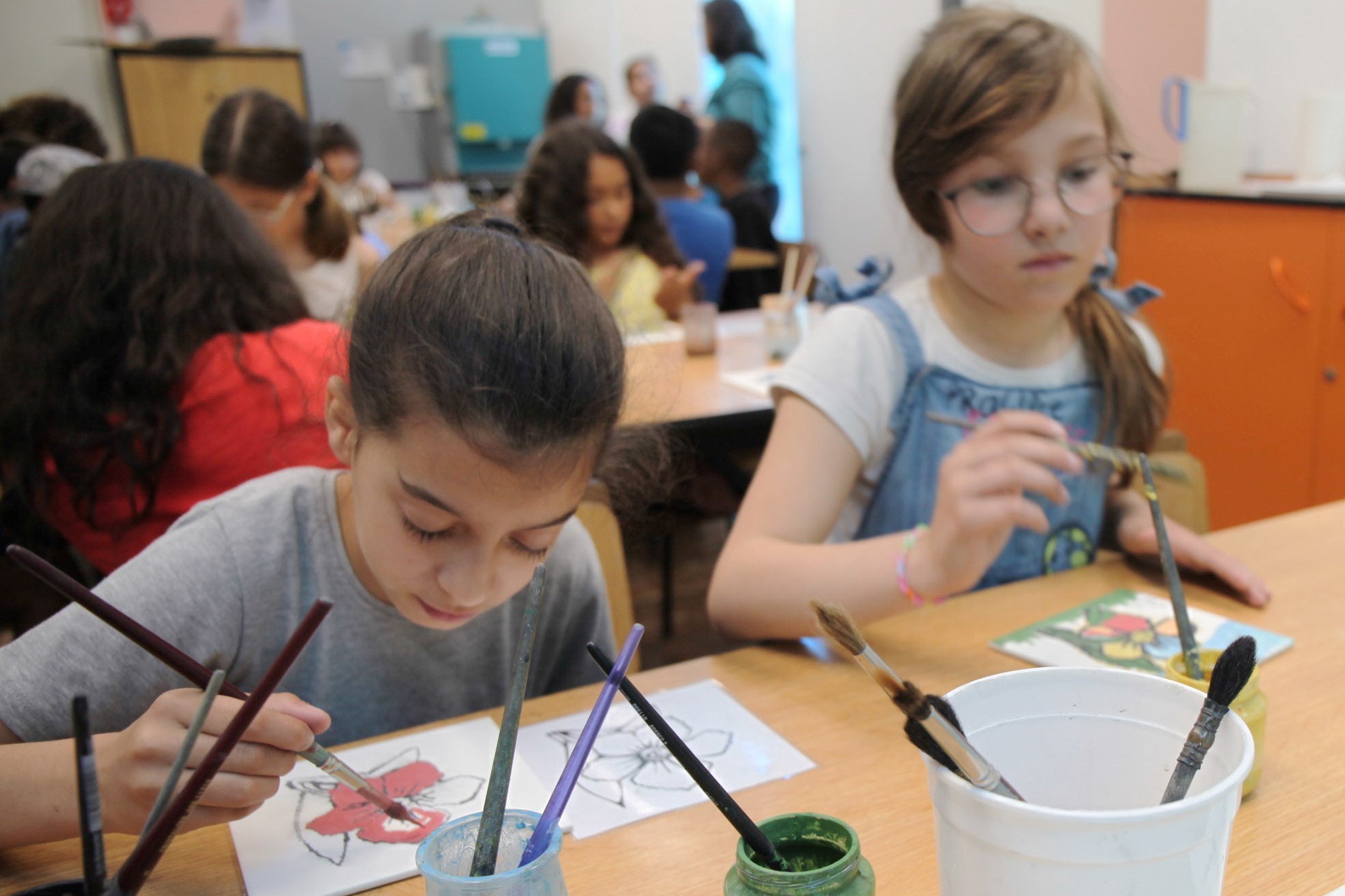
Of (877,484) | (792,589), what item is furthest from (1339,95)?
(792,589)

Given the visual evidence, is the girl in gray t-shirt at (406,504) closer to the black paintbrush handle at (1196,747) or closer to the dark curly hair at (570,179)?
the black paintbrush handle at (1196,747)

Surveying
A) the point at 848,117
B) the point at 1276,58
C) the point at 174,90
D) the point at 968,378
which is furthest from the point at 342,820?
the point at 174,90

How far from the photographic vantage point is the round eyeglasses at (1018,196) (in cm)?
114

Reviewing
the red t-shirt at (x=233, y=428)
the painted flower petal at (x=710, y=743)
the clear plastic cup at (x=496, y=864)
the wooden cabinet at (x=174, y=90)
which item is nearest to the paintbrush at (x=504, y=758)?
the clear plastic cup at (x=496, y=864)

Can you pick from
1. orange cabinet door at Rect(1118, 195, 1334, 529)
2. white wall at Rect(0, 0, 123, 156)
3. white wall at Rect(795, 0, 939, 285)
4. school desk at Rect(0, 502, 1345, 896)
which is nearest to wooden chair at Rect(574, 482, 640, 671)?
school desk at Rect(0, 502, 1345, 896)

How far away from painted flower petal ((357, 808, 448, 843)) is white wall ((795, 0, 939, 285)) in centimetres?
295

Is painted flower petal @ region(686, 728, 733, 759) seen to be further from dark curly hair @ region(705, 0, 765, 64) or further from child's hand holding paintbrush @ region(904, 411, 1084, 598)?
dark curly hair @ region(705, 0, 765, 64)

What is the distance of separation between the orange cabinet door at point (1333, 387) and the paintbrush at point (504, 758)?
7.54 ft

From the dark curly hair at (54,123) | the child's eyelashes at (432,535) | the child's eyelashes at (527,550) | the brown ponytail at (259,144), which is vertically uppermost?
the dark curly hair at (54,123)

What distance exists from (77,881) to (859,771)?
1.65 feet

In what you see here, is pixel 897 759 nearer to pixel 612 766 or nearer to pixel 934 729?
pixel 612 766

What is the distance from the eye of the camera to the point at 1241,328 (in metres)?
2.49

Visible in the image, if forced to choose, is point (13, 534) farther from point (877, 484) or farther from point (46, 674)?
point (877, 484)

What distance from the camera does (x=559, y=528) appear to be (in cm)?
88
